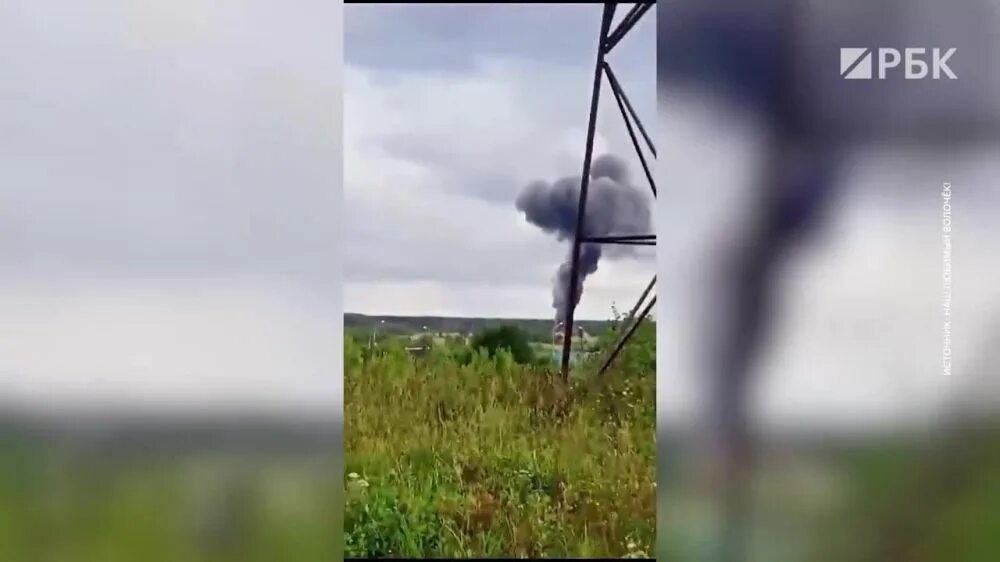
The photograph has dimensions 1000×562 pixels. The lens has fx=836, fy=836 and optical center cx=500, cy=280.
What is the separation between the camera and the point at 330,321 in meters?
1.58

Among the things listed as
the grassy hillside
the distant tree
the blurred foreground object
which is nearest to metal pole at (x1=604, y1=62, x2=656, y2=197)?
the grassy hillside

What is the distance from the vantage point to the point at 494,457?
330cm

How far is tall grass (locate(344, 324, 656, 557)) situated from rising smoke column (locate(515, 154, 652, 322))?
1.22ft

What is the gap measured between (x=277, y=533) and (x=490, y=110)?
2018 millimetres

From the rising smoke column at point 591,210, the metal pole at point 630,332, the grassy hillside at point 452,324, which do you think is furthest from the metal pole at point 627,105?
the grassy hillside at point 452,324

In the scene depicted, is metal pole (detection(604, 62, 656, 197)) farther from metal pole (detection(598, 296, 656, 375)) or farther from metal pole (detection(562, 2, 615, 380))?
metal pole (detection(598, 296, 656, 375))

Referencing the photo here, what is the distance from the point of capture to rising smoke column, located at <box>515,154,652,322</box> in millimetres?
3236

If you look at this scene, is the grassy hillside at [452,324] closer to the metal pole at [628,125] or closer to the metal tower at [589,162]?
the metal tower at [589,162]

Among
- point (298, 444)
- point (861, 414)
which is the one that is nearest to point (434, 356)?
point (298, 444)

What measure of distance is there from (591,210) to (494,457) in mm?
1046

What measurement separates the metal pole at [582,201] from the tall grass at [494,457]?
0.15 metres

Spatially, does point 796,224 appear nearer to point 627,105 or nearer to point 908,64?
point 908,64

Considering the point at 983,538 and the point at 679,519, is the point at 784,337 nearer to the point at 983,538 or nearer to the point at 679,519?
the point at 679,519

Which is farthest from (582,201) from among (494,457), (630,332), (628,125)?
(494,457)
